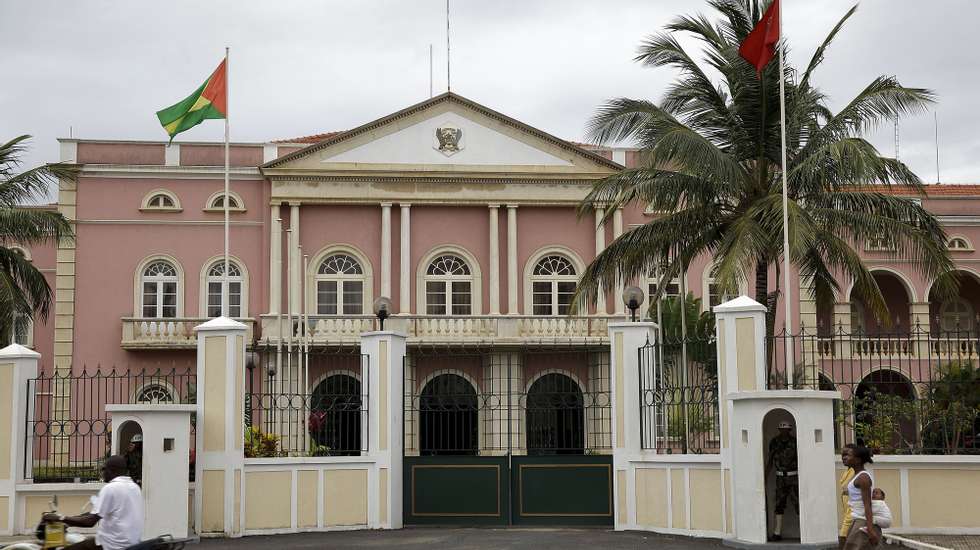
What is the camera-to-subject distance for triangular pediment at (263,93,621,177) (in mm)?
34312

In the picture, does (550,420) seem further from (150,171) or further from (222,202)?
(150,171)

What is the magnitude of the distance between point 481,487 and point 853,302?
21617 millimetres

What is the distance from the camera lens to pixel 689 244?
22.0 metres

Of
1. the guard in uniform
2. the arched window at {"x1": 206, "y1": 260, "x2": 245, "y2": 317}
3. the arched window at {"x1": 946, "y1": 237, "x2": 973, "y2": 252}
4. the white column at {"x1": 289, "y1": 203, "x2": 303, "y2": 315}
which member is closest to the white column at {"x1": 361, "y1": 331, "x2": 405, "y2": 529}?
the guard in uniform

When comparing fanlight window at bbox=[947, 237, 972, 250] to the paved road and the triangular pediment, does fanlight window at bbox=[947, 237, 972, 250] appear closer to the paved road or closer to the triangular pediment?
the triangular pediment

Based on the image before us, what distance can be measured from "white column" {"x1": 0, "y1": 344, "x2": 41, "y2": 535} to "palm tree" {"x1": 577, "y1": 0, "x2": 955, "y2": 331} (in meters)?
9.40

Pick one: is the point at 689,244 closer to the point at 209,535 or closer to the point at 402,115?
the point at 209,535

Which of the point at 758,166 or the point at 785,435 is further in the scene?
the point at 758,166

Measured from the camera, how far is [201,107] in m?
24.7

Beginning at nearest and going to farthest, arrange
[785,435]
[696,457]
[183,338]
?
1. [785,435]
2. [696,457]
3. [183,338]

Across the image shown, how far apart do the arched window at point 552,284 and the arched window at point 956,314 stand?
11070mm

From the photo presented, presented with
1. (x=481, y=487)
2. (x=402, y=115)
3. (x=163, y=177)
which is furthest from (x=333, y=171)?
(x=481, y=487)

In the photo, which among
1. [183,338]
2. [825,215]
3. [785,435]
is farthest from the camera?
[183,338]

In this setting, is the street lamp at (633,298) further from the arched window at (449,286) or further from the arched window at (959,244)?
the arched window at (959,244)
